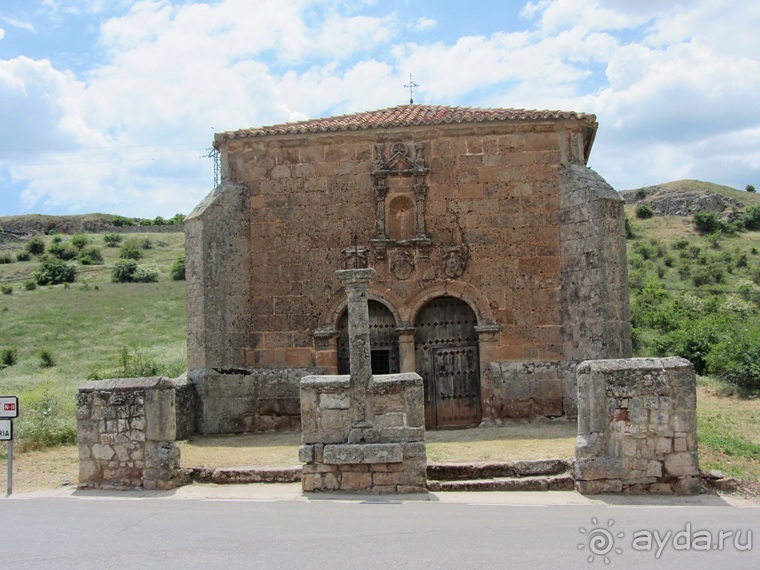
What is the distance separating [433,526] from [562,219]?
31.9 ft

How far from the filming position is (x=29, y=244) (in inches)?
2124

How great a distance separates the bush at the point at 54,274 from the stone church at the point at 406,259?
109 feet

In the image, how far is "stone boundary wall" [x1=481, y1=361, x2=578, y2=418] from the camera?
50.7ft

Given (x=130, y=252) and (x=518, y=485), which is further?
(x=130, y=252)

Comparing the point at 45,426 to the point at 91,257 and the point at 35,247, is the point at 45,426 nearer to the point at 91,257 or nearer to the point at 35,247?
the point at 91,257

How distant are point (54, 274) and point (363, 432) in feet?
135

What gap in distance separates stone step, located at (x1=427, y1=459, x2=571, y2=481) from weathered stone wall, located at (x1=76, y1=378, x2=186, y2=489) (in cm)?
340

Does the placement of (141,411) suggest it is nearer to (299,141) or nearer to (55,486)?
(55,486)

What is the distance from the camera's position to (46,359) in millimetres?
29141

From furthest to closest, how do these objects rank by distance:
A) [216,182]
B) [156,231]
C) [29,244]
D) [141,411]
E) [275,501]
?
[156,231] → [29,244] → [216,182] → [141,411] → [275,501]

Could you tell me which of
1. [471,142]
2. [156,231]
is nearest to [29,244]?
[156,231]

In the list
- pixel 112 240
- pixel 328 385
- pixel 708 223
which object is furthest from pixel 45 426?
pixel 112 240

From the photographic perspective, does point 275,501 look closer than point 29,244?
Yes

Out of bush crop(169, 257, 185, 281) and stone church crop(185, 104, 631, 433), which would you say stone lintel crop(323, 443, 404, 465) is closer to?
stone church crop(185, 104, 631, 433)
